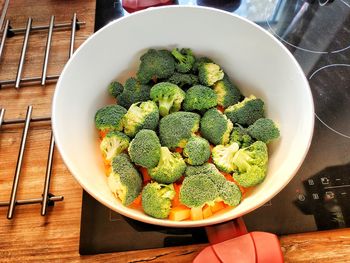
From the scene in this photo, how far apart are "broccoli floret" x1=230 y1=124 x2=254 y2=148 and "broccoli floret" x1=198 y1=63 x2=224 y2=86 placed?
0.12m

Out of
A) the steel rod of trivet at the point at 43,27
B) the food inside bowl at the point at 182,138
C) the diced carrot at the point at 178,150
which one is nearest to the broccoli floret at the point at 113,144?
the food inside bowl at the point at 182,138

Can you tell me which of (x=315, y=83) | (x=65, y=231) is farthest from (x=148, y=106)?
(x=315, y=83)

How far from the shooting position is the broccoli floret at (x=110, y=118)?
0.71 m

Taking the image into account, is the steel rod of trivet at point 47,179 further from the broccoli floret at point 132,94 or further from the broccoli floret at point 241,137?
the broccoli floret at point 241,137

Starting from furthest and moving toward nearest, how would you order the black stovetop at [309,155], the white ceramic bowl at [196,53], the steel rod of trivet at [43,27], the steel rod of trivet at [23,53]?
the steel rod of trivet at [43,27], the steel rod of trivet at [23,53], the black stovetop at [309,155], the white ceramic bowl at [196,53]

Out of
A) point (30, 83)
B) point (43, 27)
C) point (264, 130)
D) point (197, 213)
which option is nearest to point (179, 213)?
point (197, 213)

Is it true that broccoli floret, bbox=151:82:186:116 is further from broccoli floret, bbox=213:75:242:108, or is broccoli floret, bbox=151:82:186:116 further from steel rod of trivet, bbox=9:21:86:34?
steel rod of trivet, bbox=9:21:86:34

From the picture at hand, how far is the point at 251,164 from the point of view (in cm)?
64

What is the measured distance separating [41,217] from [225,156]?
43 centimetres

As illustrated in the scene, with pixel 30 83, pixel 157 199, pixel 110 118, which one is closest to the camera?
pixel 157 199

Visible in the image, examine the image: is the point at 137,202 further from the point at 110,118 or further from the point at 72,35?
the point at 72,35

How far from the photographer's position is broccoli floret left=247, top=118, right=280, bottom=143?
0.67 m

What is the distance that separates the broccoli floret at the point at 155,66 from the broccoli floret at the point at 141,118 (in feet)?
0.26

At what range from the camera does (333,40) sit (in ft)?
3.17
